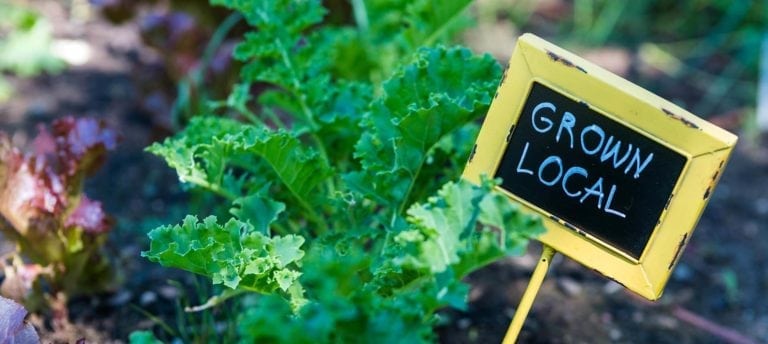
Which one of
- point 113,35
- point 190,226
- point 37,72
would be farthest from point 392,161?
point 113,35

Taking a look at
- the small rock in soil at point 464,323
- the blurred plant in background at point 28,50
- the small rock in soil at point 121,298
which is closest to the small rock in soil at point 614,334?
the small rock in soil at point 464,323

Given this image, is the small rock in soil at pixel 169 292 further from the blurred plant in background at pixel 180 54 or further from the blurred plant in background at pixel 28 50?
the blurred plant in background at pixel 28 50

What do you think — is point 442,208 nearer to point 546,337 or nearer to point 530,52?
point 530,52

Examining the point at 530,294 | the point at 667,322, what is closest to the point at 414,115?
the point at 530,294

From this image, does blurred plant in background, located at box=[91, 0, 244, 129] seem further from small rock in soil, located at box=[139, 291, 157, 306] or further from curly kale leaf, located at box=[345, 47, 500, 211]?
curly kale leaf, located at box=[345, 47, 500, 211]

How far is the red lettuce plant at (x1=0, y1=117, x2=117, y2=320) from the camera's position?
1.59 m

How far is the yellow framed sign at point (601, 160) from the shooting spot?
1.24 m

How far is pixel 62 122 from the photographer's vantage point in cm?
166

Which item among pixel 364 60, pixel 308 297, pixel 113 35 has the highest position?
pixel 364 60

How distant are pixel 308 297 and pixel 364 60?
0.84m

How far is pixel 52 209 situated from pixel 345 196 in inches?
22.0

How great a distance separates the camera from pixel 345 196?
1489mm

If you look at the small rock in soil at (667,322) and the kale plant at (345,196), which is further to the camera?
the small rock in soil at (667,322)

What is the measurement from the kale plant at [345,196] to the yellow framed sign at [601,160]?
3.7 inches
